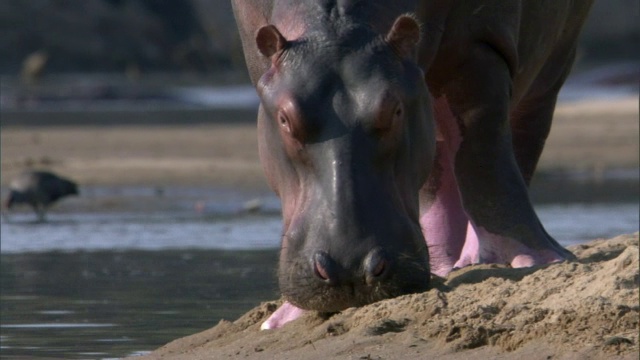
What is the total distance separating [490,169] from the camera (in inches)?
245

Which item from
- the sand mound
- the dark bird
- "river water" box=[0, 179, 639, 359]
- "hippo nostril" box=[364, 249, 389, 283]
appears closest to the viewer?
the sand mound

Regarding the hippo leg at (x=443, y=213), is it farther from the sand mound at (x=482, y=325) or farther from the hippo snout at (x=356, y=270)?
the hippo snout at (x=356, y=270)

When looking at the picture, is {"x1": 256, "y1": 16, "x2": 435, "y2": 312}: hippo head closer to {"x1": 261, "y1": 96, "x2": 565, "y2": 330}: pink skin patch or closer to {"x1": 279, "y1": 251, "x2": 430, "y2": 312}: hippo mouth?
{"x1": 279, "y1": 251, "x2": 430, "y2": 312}: hippo mouth

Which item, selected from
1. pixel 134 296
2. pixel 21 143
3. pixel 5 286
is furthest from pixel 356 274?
pixel 21 143

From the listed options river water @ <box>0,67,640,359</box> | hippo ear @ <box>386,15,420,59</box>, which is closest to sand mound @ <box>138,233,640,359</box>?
river water @ <box>0,67,640,359</box>

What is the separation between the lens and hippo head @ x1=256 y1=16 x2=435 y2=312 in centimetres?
491

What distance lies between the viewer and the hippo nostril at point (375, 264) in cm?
485

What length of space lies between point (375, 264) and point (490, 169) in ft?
4.91

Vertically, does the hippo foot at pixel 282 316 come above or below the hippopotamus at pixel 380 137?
below

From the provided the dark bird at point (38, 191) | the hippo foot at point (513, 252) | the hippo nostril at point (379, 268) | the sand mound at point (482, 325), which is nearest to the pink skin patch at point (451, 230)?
the hippo foot at point (513, 252)

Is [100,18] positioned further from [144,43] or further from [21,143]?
[21,143]

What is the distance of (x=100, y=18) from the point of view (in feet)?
119

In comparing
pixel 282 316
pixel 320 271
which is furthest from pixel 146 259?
pixel 320 271

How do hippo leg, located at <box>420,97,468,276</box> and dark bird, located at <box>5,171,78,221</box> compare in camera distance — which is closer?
hippo leg, located at <box>420,97,468,276</box>
